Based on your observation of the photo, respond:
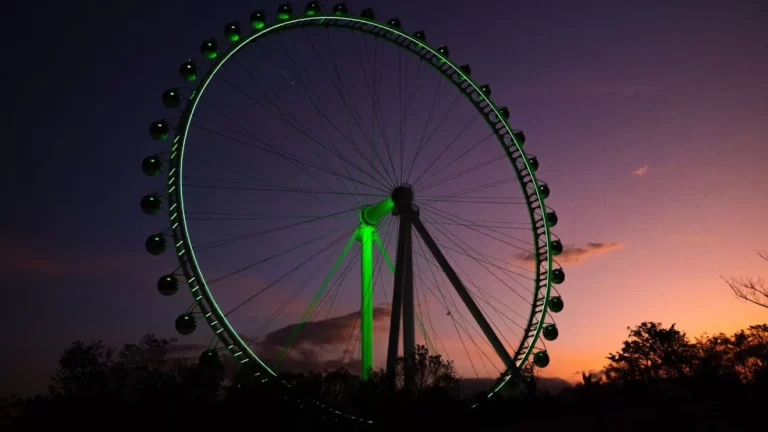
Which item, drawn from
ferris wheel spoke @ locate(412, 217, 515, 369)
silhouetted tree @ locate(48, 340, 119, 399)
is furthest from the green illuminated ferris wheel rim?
silhouetted tree @ locate(48, 340, 119, 399)

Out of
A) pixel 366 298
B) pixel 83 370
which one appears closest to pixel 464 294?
pixel 366 298

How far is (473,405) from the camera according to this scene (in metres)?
17.3

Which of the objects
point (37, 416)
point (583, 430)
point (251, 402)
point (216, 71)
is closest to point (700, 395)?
point (583, 430)

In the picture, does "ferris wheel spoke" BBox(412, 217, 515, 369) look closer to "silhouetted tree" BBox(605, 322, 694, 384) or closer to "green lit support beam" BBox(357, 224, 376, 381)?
"green lit support beam" BBox(357, 224, 376, 381)

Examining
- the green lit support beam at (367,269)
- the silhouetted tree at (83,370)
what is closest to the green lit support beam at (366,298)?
the green lit support beam at (367,269)

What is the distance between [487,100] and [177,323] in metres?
14.8

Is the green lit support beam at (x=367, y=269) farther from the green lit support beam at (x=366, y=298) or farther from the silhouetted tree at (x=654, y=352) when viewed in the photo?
the silhouetted tree at (x=654, y=352)

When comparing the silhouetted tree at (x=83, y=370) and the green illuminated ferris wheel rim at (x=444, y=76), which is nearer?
the green illuminated ferris wheel rim at (x=444, y=76)

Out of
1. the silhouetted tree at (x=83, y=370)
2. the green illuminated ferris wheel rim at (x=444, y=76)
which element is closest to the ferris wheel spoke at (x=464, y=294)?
the green illuminated ferris wheel rim at (x=444, y=76)

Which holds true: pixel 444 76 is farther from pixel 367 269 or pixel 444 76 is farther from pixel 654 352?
pixel 654 352

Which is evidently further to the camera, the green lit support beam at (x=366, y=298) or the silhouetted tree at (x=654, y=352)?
the silhouetted tree at (x=654, y=352)

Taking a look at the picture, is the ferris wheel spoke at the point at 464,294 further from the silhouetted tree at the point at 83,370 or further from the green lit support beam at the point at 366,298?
the silhouetted tree at the point at 83,370

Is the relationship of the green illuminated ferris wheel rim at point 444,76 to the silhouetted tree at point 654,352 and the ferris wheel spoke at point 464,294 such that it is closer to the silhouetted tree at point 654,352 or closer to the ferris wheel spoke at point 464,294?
the ferris wheel spoke at point 464,294

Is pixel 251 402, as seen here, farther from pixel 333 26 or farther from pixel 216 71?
pixel 333 26
